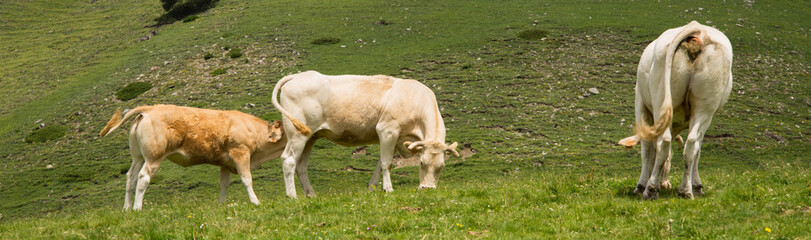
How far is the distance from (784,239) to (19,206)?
23706 millimetres

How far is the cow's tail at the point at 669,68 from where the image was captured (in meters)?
9.79

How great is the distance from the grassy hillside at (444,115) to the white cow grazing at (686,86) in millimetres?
663

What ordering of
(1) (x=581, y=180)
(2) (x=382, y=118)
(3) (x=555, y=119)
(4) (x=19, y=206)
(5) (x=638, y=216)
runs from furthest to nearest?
1. (3) (x=555, y=119)
2. (4) (x=19, y=206)
3. (2) (x=382, y=118)
4. (1) (x=581, y=180)
5. (5) (x=638, y=216)

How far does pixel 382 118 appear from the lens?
1488 cm

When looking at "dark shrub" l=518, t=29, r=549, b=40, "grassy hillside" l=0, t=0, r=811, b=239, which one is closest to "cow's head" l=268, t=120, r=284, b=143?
"grassy hillside" l=0, t=0, r=811, b=239

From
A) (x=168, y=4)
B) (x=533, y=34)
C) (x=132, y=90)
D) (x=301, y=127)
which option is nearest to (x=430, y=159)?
(x=301, y=127)

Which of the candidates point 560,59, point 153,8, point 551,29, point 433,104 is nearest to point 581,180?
point 433,104

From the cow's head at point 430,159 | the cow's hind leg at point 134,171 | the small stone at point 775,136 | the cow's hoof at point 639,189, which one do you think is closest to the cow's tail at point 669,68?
the cow's hoof at point 639,189

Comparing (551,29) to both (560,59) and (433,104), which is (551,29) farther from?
(433,104)

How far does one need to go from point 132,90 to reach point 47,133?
452 centimetres

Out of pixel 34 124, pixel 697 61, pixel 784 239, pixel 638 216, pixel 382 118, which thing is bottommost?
pixel 34 124

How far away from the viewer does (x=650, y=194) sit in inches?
402

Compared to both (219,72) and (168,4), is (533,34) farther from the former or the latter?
(168,4)

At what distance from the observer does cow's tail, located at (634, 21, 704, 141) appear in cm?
979
